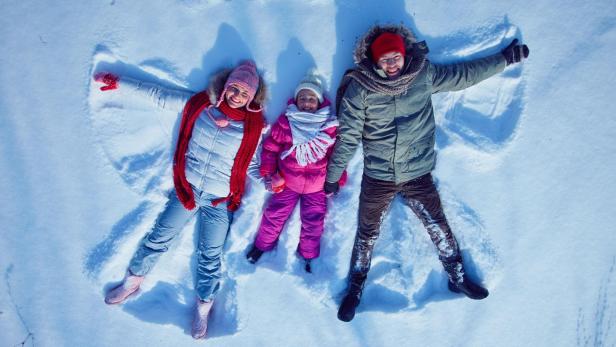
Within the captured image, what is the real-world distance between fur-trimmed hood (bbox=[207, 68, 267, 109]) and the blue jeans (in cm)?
67

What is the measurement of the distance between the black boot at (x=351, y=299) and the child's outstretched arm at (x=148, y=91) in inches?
66.6

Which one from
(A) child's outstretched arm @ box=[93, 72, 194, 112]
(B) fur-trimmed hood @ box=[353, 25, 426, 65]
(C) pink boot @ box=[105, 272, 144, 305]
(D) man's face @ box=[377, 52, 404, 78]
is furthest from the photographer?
(C) pink boot @ box=[105, 272, 144, 305]

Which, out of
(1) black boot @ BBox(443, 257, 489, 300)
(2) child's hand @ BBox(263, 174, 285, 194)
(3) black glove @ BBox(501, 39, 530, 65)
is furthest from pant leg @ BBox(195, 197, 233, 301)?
(3) black glove @ BBox(501, 39, 530, 65)

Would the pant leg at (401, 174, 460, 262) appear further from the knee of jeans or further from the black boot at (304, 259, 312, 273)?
the knee of jeans

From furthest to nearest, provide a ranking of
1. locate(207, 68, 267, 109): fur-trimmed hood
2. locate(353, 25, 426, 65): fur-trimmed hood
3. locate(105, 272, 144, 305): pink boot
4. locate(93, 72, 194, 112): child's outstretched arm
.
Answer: locate(105, 272, 144, 305): pink boot → locate(93, 72, 194, 112): child's outstretched arm → locate(207, 68, 267, 109): fur-trimmed hood → locate(353, 25, 426, 65): fur-trimmed hood

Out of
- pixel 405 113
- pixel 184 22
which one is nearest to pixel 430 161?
pixel 405 113

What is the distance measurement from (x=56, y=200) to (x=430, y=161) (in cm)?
265

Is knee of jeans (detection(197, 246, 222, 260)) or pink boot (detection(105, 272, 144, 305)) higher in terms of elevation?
knee of jeans (detection(197, 246, 222, 260))

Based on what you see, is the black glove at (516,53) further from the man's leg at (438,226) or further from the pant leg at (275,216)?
the pant leg at (275,216)

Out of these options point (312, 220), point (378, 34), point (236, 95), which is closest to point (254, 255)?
point (312, 220)

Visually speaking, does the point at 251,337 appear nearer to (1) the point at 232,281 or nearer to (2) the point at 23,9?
(1) the point at 232,281

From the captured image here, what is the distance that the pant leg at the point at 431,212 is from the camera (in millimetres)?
2400

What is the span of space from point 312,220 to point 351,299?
0.61 m

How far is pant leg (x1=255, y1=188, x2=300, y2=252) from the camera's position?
96.9 inches
